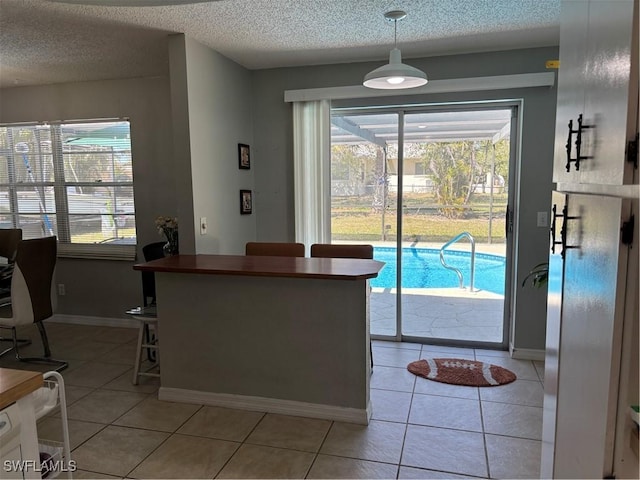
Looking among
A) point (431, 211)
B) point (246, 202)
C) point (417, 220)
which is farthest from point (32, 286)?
point (431, 211)

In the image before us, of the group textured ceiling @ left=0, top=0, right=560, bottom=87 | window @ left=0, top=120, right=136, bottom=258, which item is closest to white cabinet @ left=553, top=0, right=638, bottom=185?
textured ceiling @ left=0, top=0, right=560, bottom=87

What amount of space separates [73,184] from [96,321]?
1.42 meters

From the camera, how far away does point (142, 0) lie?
2.55 meters

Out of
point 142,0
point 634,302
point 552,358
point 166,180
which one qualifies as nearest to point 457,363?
point 552,358

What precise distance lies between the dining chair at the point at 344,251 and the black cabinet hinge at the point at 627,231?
236 centimetres

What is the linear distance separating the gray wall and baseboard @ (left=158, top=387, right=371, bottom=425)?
66.5 inches

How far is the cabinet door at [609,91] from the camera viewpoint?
884 mm

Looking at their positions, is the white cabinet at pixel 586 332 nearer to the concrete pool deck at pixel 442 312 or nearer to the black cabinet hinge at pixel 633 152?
the black cabinet hinge at pixel 633 152

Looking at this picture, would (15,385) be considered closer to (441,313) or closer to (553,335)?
(553,335)

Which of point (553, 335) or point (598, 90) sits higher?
point (598, 90)

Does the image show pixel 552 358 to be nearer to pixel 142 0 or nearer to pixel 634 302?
pixel 634 302

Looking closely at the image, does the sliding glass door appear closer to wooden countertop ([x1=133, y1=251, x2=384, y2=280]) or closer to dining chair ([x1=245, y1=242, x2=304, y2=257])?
dining chair ([x1=245, y1=242, x2=304, y2=257])

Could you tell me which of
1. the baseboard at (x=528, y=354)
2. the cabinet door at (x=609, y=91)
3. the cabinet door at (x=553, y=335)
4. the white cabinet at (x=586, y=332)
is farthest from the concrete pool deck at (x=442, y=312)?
the cabinet door at (x=609, y=91)

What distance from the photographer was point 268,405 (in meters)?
2.76
